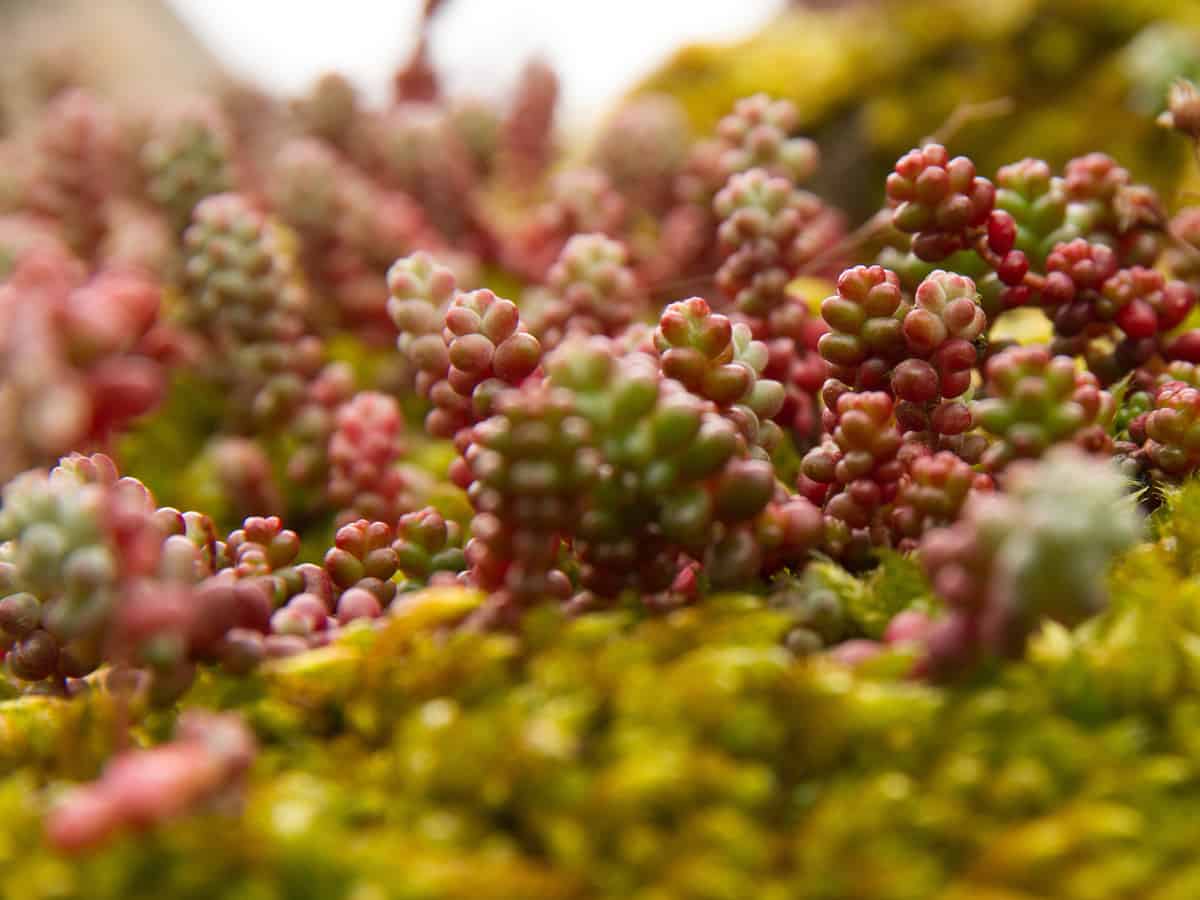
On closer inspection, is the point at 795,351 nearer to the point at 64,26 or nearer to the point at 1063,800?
the point at 1063,800

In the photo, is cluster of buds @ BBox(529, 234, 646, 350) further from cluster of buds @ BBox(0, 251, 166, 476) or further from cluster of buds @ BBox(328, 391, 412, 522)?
cluster of buds @ BBox(0, 251, 166, 476)

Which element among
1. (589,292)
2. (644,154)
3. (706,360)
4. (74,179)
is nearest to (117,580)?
(706,360)

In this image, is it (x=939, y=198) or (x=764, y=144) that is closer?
(x=939, y=198)

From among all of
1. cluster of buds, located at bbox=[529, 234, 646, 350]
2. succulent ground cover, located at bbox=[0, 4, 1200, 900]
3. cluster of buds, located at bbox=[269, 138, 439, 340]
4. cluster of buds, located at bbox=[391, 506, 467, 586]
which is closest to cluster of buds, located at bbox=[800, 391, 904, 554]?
succulent ground cover, located at bbox=[0, 4, 1200, 900]

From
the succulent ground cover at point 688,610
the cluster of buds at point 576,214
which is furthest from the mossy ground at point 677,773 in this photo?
the cluster of buds at point 576,214

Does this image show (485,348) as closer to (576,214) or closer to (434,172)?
(576,214)

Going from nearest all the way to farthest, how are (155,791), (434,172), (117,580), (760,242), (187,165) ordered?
1. (155,791)
2. (117,580)
3. (760,242)
4. (187,165)
5. (434,172)

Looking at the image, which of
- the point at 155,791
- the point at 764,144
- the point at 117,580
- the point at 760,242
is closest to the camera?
the point at 155,791
